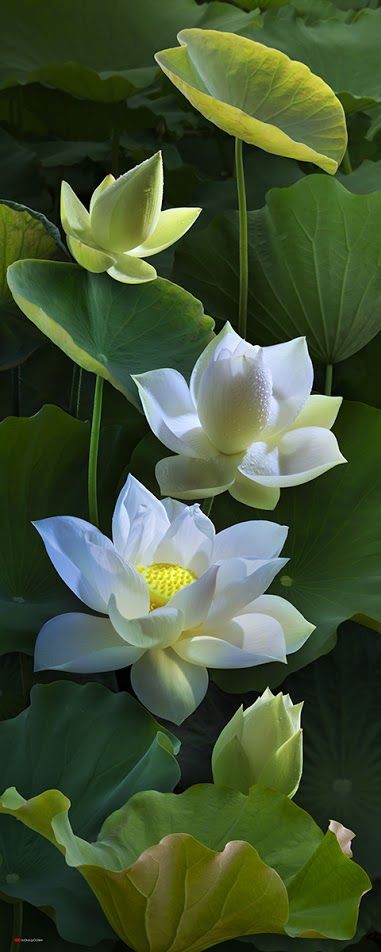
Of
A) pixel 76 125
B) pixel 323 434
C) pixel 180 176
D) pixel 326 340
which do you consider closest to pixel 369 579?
pixel 323 434

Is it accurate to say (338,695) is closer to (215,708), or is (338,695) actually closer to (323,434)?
(215,708)

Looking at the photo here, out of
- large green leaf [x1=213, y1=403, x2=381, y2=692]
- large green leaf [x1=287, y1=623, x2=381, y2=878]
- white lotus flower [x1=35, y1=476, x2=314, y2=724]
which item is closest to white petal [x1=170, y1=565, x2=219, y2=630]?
white lotus flower [x1=35, y1=476, x2=314, y2=724]

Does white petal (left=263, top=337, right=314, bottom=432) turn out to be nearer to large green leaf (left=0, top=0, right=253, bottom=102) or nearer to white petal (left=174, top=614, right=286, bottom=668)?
white petal (left=174, top=614, right=286, bottom=668)

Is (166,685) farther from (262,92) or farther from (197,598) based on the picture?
(262,92)

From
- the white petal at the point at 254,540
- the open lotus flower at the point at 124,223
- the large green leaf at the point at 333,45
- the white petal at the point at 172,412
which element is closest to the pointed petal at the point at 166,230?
the open lotus flower at the point at 124,223

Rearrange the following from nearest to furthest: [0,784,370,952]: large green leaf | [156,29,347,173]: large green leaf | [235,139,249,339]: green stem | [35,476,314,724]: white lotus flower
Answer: [0,784,370,952]: large green leaf, [35,476,314,724]: white lotus flower, [156,29,347,173]: large green leaf, [235,139,249,339]: green stem

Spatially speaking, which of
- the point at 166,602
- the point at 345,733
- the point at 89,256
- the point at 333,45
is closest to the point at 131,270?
the point at 89,256

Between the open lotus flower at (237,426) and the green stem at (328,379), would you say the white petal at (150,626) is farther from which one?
the green stem at (328,379)

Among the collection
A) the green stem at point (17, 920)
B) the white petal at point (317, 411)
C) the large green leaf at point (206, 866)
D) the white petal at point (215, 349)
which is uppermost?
the white petal at point (215, 349)
